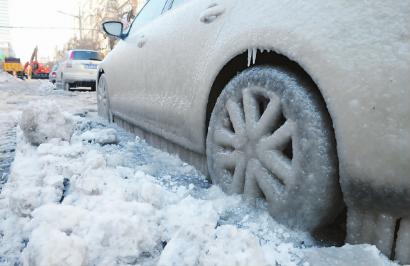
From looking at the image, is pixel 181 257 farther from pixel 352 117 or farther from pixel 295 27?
pixel 295 27

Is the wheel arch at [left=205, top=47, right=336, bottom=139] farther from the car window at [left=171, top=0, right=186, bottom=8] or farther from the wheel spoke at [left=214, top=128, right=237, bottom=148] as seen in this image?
the car window at [left=171, top=0, right=186, bottom=8]

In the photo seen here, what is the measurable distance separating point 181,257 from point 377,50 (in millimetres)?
927

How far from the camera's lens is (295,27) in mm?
1410

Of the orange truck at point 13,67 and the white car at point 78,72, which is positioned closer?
the white car at point 78,72

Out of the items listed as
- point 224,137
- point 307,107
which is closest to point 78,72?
point 224,137

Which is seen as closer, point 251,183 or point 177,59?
point 251,183

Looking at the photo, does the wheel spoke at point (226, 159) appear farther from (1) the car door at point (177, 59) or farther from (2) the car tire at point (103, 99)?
(2) the car tire at point (103, 99)

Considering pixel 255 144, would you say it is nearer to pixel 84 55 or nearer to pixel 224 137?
pixel 224 137

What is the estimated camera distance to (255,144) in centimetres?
160

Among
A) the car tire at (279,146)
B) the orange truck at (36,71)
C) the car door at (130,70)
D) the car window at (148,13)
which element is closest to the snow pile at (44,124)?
the car door at (130,70)

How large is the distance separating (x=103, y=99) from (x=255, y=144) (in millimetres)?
3558

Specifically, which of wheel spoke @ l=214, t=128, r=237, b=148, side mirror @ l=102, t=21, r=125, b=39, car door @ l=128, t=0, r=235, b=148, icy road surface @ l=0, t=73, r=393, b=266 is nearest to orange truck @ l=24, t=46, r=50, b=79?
side mirror @ l=102, t=21, r=125, b=39

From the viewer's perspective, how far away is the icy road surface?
1.19 metres

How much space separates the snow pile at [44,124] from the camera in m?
2.92
